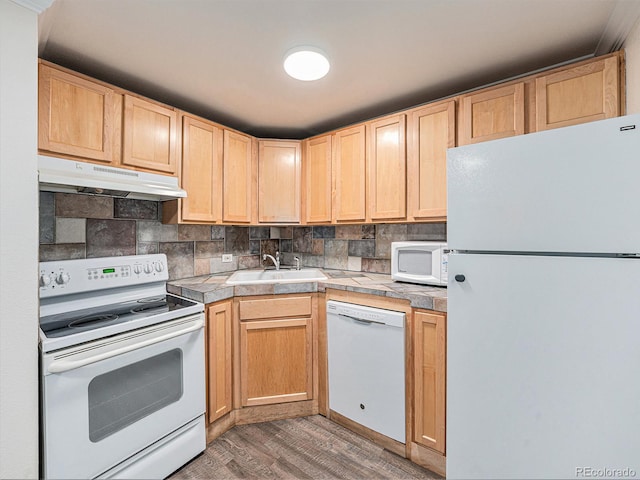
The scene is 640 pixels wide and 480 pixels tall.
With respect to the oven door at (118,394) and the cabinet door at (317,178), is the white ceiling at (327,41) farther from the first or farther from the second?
the oven door at (118,394)

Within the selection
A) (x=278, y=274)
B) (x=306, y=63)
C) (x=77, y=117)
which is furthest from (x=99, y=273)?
(x=306, y=63)

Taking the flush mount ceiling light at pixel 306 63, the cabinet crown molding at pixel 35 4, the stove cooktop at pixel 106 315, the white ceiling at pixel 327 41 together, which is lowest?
the stove cooktop at pixel 106 315

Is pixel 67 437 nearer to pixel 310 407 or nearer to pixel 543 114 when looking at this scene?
pixel 310 407

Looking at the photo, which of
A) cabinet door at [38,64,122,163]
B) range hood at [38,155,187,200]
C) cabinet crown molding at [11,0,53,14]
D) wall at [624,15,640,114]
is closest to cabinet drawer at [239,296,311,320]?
range hood at [38,155,187,200]

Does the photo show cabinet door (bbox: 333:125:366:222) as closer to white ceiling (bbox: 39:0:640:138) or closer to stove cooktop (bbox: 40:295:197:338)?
white ceiling (bbox: 39:0:640:138)

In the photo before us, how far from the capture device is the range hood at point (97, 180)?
127 centimetres

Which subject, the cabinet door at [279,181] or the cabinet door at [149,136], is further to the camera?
the cabinet door at [279,181]

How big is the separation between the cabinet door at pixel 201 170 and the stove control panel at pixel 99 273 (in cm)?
39

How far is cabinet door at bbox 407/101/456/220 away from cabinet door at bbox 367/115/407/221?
0.05 meters

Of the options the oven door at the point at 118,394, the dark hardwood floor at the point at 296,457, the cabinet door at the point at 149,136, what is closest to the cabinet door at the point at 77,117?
the cabinet door at the point at 149,136

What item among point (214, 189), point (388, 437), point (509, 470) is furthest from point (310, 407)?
point (214, 189)

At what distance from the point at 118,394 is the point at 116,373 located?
0.32ft

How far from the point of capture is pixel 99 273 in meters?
1.62

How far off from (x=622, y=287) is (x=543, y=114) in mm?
980
